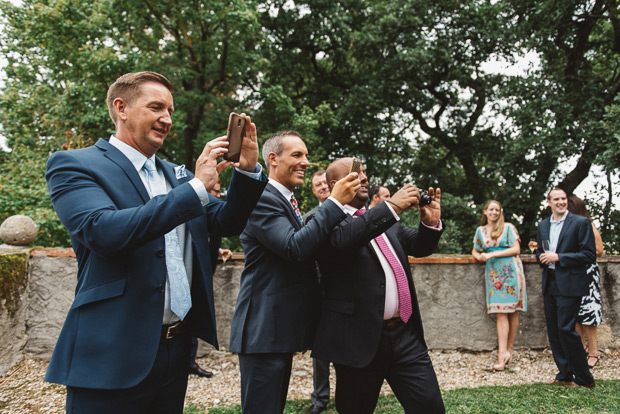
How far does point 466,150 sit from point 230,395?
10699mm

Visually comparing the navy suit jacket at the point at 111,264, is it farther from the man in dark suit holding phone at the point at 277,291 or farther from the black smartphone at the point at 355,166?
the black smartphone at the point at 355,166

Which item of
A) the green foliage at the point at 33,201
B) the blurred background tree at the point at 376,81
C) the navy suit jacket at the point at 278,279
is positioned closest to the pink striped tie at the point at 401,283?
the navy suit jacket at the point at 278,279

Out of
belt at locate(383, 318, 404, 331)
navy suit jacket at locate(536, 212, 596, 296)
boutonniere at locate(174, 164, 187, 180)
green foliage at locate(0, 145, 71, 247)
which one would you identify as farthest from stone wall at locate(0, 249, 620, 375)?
boutonniere at locate(174, 164, 187, 180)

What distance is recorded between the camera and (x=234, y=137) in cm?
198

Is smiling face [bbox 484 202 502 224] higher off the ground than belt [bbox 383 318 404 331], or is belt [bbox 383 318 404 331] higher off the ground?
smiling face [bbox 484 202 502 224]

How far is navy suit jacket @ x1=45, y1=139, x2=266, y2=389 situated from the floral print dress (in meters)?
5.37

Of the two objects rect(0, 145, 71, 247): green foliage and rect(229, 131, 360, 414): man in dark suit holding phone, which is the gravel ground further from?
rect(0, 145, 71, 247): green foliage

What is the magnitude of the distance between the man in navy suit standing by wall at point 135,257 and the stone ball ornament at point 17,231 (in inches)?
173

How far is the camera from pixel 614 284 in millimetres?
6352

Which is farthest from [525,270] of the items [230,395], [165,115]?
[165,115]

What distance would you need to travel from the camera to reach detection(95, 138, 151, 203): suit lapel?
1.82m

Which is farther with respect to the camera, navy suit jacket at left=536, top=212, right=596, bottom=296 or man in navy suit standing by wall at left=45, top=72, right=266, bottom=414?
navy suit jacket at left=536, top=212, right=596, bottom=296

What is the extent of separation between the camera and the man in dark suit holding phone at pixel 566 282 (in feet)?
16.0

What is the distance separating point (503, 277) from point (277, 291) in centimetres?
459
